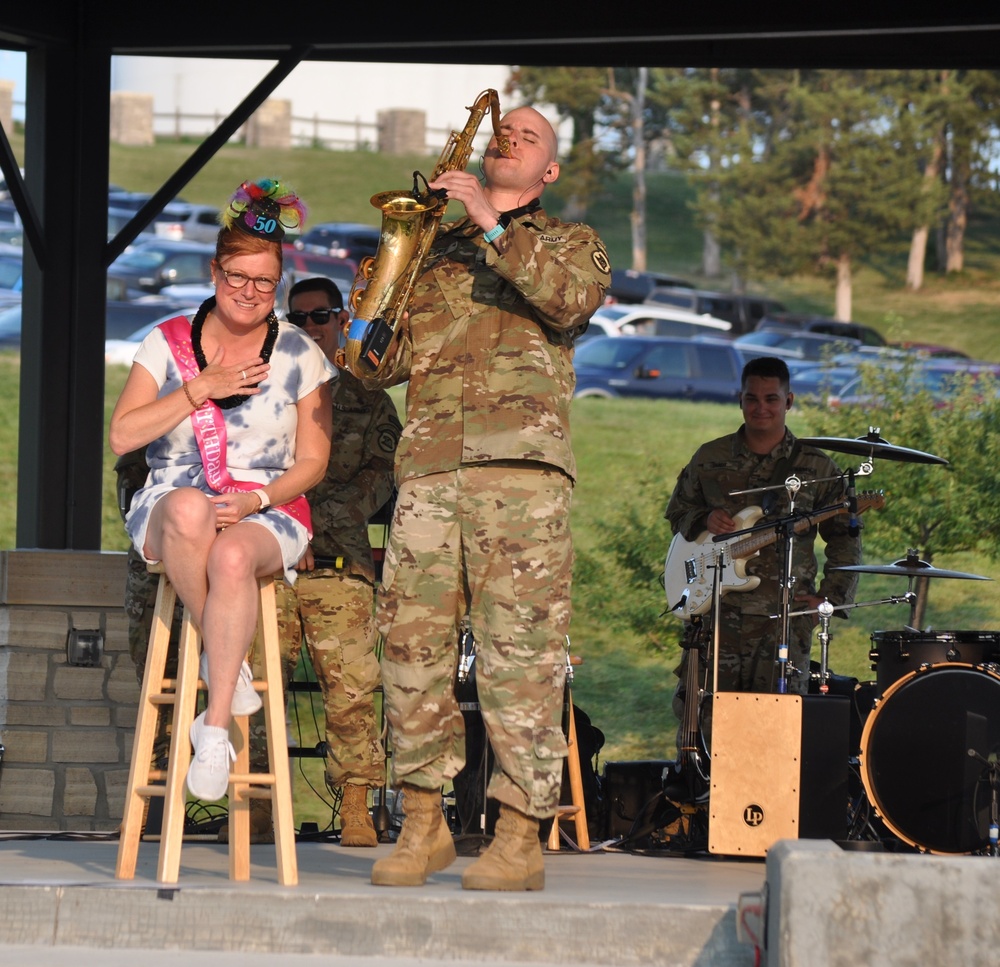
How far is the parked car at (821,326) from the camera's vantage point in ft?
81.9

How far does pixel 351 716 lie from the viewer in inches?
222

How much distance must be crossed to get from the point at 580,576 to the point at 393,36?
14.1 metres

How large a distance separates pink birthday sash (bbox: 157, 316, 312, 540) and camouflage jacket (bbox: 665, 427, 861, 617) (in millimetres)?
3087

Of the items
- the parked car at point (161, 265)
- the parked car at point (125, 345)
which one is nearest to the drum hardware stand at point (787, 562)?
the parked car at point (125, 345)

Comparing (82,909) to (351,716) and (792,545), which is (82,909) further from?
(792,545)

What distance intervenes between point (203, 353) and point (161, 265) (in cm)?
2249

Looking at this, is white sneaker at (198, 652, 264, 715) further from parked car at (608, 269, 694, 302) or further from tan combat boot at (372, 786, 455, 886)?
parked car at (608, 269, 694, 302)

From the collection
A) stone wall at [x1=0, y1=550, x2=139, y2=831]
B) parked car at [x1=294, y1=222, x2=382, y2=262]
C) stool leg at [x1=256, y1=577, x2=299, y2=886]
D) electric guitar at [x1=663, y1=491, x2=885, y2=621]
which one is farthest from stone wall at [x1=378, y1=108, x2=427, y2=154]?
stool leg at [x1=256, y1=577, x2=299, y2=886]

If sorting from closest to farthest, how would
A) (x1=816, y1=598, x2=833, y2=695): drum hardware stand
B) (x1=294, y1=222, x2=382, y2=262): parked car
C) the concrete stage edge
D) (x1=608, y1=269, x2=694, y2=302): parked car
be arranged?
the concrete stage edge
(x1=816, y1=598, x2=833, y2=695): drum hardware stand
(x1=608, y1=269, x2=694, y2=302): parked car
(x1=294, y1=222, x2=382, y2=262): parked car

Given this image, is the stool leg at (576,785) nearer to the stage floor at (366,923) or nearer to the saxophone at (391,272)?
the stage floor at (366,923)

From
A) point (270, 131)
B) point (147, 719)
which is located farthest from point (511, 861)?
point (270, 131)

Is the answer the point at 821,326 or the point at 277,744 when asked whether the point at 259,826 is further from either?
the point at 821,326

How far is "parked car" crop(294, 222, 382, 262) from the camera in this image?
87.8 ft

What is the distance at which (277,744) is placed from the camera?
13.9ft
